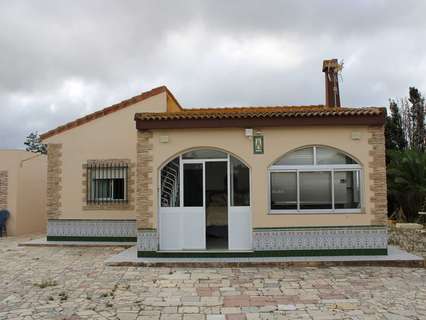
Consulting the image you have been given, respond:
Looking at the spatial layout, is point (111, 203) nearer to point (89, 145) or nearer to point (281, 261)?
point (89, 145)

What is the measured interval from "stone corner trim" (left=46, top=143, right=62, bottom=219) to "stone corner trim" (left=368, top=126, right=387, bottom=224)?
10.4 m

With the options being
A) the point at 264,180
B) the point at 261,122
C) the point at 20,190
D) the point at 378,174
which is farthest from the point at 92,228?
the point at 378,174

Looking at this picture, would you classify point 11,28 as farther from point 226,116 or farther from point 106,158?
point 226,116

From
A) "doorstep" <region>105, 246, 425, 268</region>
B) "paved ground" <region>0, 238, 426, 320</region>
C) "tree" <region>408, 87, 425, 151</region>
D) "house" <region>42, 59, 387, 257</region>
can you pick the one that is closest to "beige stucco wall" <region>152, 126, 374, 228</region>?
"house" <region>42, 59, 387, 257</region>

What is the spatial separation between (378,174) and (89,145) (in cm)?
967

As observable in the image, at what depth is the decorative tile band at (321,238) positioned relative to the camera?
10.4 meters

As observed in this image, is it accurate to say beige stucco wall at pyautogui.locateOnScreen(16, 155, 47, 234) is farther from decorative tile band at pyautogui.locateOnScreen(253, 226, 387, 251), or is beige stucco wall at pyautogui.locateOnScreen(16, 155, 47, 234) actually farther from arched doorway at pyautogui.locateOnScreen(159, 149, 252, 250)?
decorative tile band at pyautogui.locateOnScreen(253, 226, 387, 251)

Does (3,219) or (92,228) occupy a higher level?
(3,219)

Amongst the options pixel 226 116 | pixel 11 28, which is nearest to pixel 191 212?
pixel 226 116

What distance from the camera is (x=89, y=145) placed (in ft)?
47.6

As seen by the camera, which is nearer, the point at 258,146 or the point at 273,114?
the point at 273,114

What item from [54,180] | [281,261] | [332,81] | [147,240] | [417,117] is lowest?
[281,261]

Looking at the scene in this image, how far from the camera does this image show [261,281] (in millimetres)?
8531

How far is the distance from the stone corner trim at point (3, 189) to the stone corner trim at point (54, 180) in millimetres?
4290
